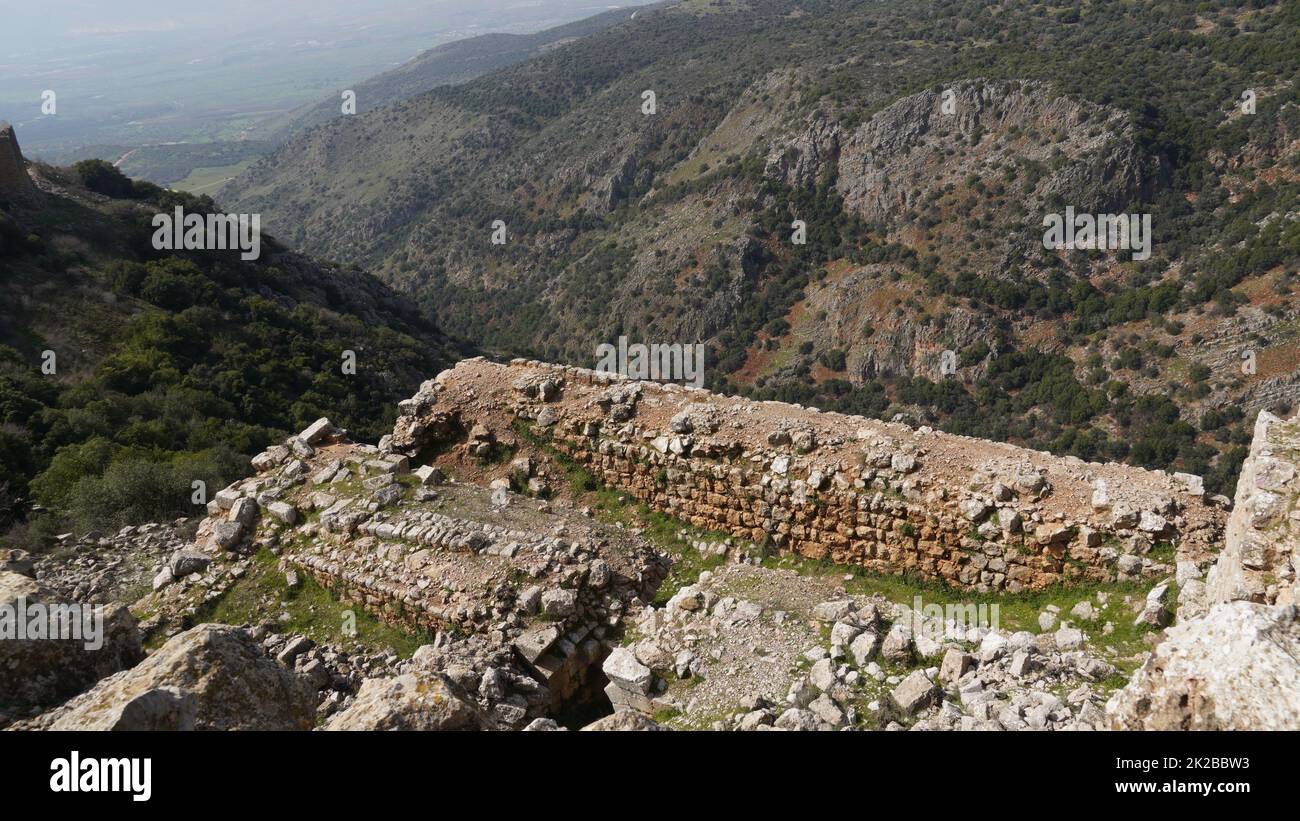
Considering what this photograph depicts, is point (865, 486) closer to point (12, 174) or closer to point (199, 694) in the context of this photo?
point (199, 694)

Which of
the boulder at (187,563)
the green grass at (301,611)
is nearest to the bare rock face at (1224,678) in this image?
the green grass at (301,611)

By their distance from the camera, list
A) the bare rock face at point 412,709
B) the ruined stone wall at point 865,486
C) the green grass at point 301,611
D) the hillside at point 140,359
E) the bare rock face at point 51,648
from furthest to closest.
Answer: the hillside at point 140,359, the green grass at point 301,611, the ruined stone wall at point 865,486, the bare rock face at point 51,648, the bare rock face at point 412,709

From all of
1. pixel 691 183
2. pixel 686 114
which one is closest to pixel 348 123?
pixel 686 114

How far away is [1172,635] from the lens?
18.4 feet

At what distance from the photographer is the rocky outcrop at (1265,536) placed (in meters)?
6.82

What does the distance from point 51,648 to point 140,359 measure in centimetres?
2189

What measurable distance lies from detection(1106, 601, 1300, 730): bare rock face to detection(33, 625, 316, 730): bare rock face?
6.83m

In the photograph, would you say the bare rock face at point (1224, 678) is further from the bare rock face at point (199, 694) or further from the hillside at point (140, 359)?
the hillside at point (140, 359)

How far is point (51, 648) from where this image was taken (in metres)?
6.96

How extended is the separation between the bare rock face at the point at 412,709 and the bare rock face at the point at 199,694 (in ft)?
2.46

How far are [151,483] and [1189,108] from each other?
78.2 m

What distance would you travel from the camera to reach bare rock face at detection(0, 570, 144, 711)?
6.69 m

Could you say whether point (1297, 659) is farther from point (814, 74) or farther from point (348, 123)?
point (348, 123)

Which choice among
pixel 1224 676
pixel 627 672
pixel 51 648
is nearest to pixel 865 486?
pixel 627 672
